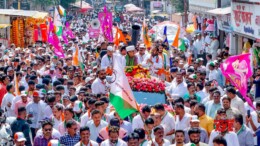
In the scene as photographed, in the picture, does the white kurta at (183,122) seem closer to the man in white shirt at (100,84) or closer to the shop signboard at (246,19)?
the man in white shirt at (100,84)

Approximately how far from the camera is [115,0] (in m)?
127

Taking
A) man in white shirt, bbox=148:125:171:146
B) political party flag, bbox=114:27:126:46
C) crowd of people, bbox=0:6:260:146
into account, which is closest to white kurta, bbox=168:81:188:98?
crowd of people, bbox=0:6:260:146

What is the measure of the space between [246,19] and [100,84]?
34.7 feet

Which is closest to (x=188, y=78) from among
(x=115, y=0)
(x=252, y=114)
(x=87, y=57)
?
(x=252, y=114)

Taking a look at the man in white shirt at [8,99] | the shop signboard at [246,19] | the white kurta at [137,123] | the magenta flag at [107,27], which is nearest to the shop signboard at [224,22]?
the shop signboard at [246,19]

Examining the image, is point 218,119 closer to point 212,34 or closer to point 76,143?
point 76,143

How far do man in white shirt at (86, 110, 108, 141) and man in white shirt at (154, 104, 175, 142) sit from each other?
86 centimetres

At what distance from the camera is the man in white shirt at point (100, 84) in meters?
16.8

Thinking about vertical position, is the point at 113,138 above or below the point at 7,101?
above

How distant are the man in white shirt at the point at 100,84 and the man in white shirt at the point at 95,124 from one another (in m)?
4.18

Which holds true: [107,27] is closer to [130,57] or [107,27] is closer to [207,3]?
[130,57]

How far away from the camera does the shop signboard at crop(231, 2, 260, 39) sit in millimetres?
24328

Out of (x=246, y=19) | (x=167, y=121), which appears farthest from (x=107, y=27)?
(x=167, y=121)

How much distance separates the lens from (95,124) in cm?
1257
